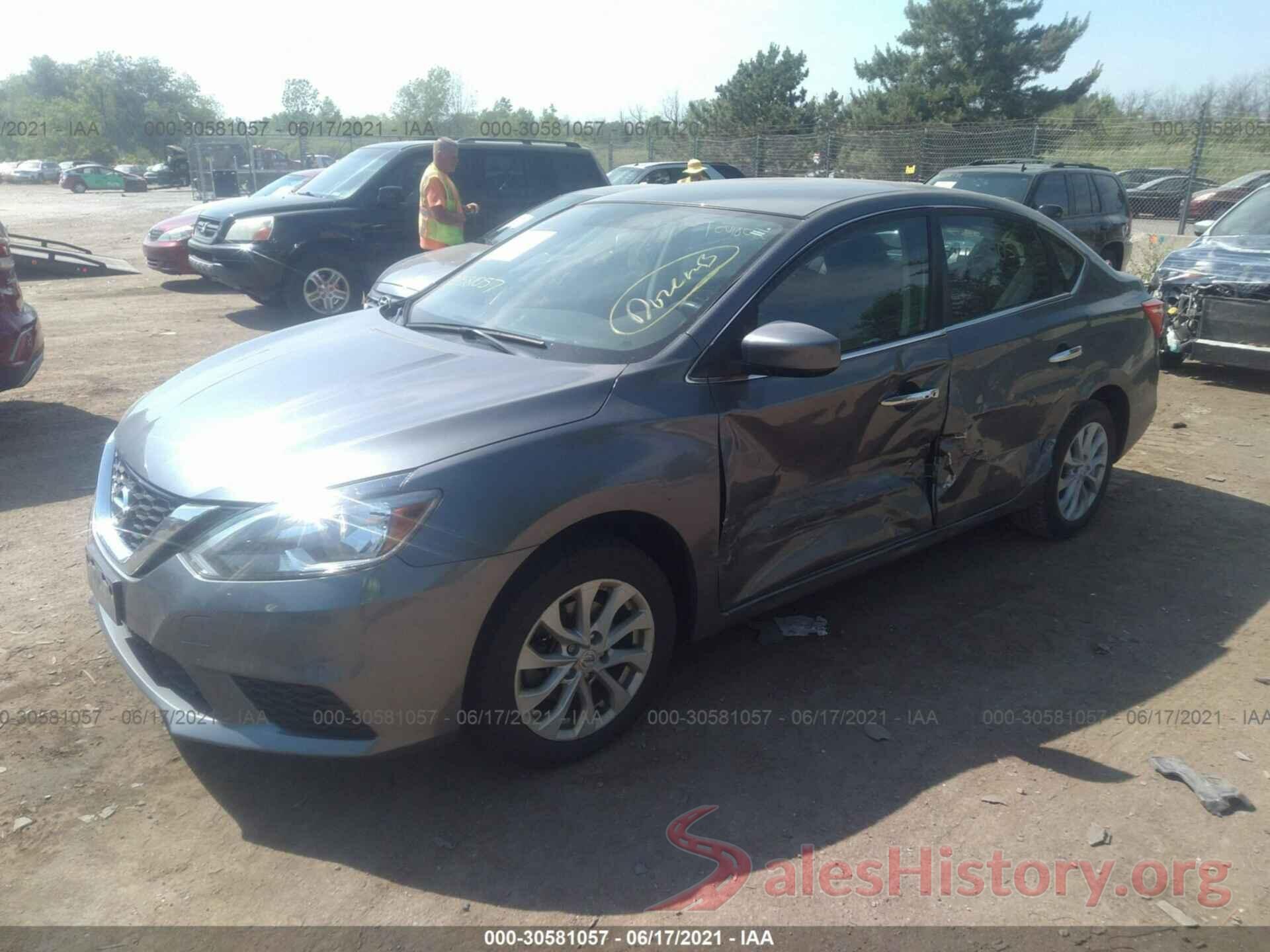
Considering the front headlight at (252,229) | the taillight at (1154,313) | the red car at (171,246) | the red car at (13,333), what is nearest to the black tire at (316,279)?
the front headlight at (252,229)

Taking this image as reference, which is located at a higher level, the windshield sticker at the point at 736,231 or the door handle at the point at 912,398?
the windshield sticker at the point at 736,231

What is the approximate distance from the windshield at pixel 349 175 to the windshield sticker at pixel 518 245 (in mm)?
7050

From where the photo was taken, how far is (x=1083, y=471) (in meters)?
5.04

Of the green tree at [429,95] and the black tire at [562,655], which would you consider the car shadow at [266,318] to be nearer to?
the black tire at [562,655]

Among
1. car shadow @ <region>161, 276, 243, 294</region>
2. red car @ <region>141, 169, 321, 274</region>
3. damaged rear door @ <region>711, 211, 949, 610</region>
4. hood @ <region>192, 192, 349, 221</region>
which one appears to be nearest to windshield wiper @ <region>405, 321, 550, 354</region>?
damaged rear door @ <region>711, 211, 949, 610</region>

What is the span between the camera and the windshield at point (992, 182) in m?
12.1

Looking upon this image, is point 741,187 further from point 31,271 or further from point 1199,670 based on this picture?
point 31,271

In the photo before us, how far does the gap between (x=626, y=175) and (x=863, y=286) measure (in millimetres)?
13926

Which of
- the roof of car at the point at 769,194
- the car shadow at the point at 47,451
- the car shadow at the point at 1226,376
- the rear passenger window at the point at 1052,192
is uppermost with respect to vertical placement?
the rear passenger window at the point at 1052,192

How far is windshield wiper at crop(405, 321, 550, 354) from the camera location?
3537 millimetres

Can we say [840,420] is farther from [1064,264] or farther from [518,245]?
[1064,264]

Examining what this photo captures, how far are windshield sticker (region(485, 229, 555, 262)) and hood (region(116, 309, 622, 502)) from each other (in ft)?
2.28

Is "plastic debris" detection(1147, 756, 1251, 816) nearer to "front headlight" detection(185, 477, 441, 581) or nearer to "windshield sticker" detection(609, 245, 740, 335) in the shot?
"windshield sticker" detection(609, 245, 740, 335)

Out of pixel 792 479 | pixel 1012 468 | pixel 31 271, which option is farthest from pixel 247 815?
pixel 31 271
